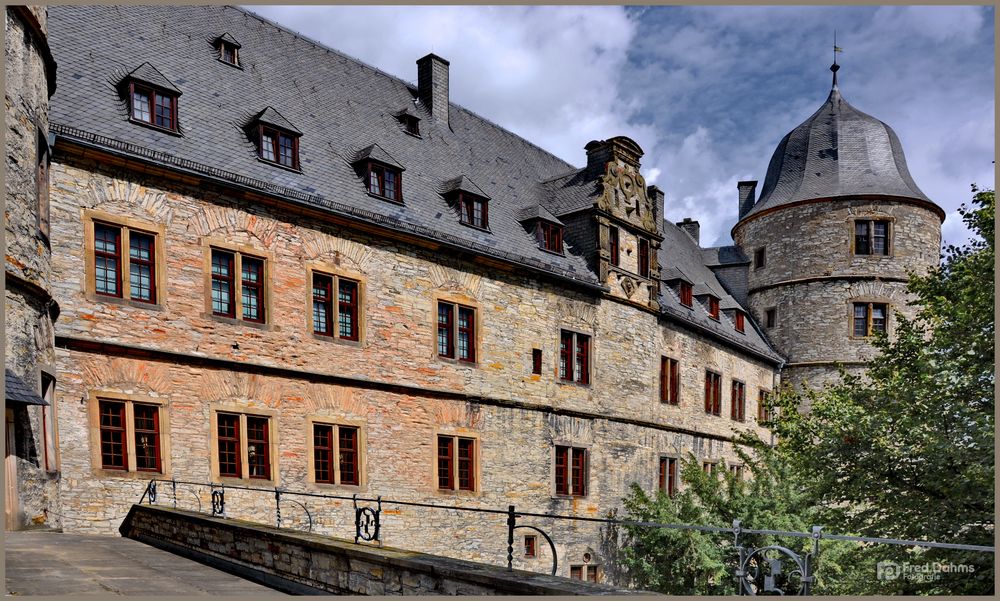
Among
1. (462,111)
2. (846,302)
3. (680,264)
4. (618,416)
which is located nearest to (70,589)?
(618,416)

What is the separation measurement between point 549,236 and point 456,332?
4.83 metres

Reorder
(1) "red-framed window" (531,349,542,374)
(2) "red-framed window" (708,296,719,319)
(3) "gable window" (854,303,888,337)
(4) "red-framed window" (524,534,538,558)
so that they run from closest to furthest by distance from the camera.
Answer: (4) "red-framed window" (524,534,538,558) → (1) "red-framed window" (531,349,542,374) → (2) "red-framed window" (708,296,719,319) → (3) "gable window" (854,303,888,337)

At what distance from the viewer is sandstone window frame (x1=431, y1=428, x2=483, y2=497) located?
17.1 meters

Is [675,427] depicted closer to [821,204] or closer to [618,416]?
[618,416]

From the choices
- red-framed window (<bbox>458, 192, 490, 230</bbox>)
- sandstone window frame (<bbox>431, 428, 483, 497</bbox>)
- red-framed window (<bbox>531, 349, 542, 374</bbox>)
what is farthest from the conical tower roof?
sandstone window frame (<bbox>431, 428, 483, 497</bbox>)

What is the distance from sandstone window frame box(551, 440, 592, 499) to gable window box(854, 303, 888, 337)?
15.9 metres

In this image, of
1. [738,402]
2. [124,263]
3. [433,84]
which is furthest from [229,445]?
[738,402]

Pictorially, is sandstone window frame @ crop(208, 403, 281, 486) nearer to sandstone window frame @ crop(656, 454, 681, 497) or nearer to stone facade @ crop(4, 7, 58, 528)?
stone facade @ crop(4, 7, 58, 528)

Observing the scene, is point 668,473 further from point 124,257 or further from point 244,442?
point 124,257

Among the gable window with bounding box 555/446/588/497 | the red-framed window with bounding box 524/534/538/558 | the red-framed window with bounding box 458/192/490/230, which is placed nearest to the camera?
the red-framed window with bounding box 458/192/490/230

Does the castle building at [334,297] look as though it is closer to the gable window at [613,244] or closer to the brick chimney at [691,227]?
the gable window at [613,244]

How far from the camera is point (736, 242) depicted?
36.0 metres

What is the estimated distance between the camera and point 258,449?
14391 mm

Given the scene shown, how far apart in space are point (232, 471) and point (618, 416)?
37.1 ft
